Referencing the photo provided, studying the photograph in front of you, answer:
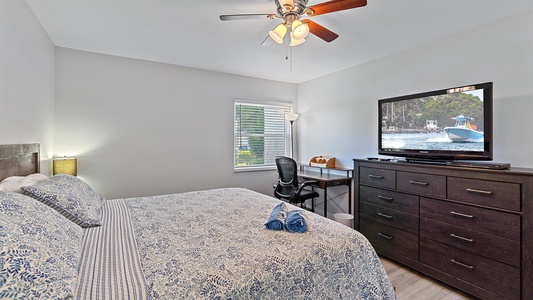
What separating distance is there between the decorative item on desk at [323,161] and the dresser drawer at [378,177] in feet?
2.96

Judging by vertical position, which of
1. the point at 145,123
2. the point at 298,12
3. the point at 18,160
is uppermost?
the point at 298,12

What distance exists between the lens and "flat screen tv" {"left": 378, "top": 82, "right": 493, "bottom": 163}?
213cm

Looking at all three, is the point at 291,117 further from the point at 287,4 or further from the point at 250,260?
the point at 250,260

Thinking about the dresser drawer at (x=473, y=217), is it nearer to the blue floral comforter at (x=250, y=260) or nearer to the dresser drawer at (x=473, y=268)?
the dresser drawer at (x=473, y=268)

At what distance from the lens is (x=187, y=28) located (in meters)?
2.42

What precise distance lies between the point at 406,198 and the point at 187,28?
2.80 meters

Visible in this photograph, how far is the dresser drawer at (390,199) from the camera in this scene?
7.97 feet

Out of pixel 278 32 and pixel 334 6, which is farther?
pixel 278 32

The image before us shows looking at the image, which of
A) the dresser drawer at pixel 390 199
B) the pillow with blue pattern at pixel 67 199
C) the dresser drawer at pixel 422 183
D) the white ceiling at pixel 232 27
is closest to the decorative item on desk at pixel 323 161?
the dresser drawer at pixel 390 199

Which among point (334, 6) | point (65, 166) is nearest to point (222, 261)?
point (334, 6)

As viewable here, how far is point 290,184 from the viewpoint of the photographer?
3.49m

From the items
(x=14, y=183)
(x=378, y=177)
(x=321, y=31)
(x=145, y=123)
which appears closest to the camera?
(x=14, y=183)

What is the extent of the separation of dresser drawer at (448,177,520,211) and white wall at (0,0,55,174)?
3.47 m

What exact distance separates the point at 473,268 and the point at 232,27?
3.02 metres
